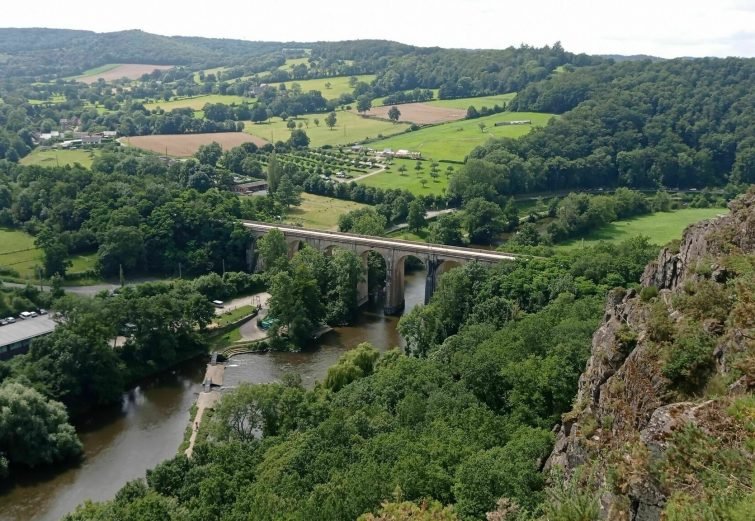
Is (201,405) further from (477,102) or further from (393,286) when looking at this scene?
(477,102)

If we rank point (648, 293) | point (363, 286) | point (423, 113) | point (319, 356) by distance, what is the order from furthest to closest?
point (423, 113) → point (363, 286) → point (319, 356) → point (648, 293)

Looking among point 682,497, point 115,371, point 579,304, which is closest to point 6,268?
point 115,371

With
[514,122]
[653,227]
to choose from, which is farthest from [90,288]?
[514,122]

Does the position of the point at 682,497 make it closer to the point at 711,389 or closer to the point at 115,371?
the point at 711,389

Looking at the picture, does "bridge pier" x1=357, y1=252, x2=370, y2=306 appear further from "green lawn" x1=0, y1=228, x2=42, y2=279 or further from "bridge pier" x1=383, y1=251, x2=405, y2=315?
"green lawn" x1=0, y1=228, x2=42, y2=279

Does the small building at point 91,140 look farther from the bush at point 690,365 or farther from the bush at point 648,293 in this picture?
the bush at point 690,365

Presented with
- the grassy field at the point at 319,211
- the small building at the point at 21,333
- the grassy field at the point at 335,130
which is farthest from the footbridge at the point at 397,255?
the grassy field at the point at 335,130

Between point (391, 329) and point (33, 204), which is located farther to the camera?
point (33, 204)
